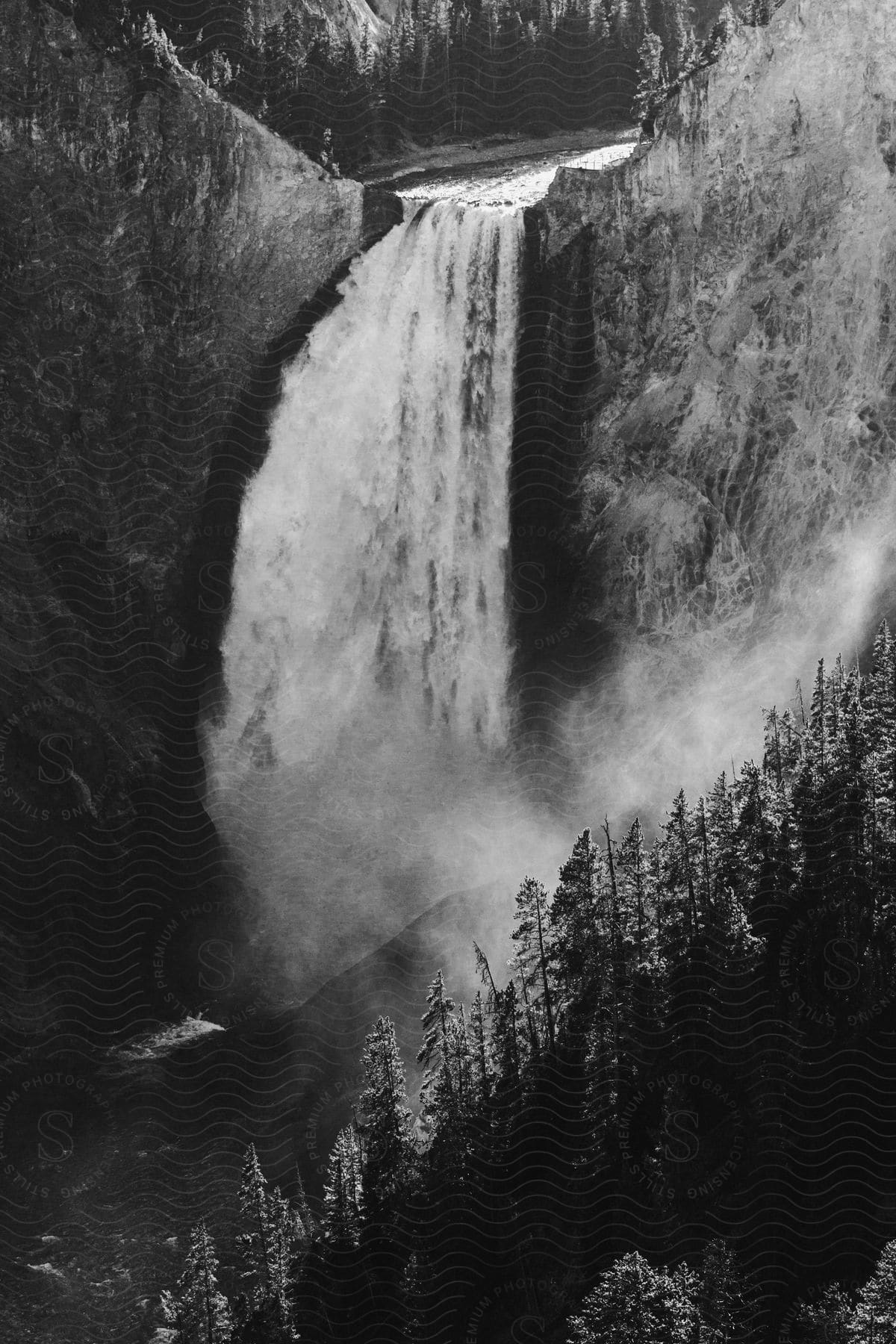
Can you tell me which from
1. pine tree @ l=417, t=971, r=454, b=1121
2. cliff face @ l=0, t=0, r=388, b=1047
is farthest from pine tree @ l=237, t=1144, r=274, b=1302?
cliff face @ l=0, t=0, r=388, b=1047

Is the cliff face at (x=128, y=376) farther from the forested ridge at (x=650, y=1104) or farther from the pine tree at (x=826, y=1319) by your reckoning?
the pine tree at (x=826, y=1319)

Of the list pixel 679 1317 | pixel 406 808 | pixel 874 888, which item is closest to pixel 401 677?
pixel 406 808

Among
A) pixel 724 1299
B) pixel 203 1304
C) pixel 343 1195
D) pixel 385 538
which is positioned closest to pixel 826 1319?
pixel 724 1299

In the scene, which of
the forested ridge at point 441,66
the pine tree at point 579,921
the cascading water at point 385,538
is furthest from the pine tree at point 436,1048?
the forested ridge at point 441,66

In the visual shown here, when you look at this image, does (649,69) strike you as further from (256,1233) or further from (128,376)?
(256,1233)

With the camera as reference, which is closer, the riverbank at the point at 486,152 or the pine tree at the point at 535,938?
the pine tree at the point at 535,938

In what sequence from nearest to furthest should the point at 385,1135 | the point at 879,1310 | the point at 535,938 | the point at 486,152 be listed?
the point at 879,1310
the point at 385,1135
the point at 535,938
the point at 486,152
